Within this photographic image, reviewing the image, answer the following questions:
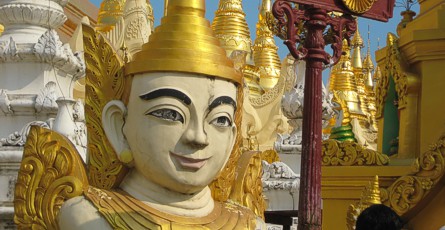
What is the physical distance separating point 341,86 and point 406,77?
18004mm

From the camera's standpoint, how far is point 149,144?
5.04 m

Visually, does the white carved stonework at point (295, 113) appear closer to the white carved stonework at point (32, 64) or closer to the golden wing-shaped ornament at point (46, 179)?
the white carved stonework at point (32, 64)

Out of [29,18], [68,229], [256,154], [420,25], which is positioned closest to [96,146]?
[68,229]

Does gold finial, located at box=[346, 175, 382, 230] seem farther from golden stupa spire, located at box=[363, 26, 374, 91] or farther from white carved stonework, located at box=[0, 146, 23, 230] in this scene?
golden stupa spire, located at box=[363, 26, 374, 91]

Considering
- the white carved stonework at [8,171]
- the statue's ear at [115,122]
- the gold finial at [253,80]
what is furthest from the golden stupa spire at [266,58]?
the statue's ear at [115,122]

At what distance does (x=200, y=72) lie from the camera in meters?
5.06

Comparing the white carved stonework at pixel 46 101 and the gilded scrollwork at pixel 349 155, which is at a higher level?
the white carved stonework at pixel 46 101

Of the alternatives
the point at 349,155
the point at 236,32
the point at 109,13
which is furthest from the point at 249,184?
the point at 236,32

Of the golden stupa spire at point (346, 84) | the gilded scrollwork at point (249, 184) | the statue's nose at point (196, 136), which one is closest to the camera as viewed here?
the statue's nose at point (196, 136)

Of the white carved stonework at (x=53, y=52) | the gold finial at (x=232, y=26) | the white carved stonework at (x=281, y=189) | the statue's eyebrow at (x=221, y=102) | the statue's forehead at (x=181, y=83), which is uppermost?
the gold finial at (x=232, y=26)

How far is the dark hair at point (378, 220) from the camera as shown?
4.00 meters

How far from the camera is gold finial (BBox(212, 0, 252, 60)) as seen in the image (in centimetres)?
2164

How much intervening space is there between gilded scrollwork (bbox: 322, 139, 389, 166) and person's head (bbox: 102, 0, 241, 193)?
244cm

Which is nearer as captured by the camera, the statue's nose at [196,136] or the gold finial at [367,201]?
the statue's nose at [196,136]
